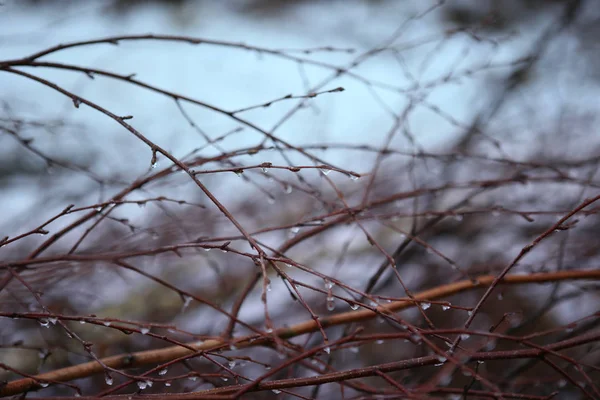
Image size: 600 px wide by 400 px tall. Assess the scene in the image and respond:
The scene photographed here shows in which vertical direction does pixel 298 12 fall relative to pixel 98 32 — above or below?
above

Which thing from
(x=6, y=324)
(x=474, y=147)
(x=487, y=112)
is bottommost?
(x=6, y=324)

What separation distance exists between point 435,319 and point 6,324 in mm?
2440

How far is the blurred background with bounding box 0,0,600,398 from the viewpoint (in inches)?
88.1

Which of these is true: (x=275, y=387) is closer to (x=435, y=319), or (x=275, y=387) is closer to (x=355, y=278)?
(x=355, y=278)

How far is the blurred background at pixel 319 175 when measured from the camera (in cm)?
224

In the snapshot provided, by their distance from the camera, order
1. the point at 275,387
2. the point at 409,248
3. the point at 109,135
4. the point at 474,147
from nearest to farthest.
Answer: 1. the point at 275,387
2. the point at 409,248
3. the point at 474,147
4. the point at 109,135

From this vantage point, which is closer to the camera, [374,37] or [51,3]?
[51,3]

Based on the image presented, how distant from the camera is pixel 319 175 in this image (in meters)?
2.07

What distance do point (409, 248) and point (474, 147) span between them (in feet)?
3.85

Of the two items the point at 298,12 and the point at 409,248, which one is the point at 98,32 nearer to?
the point at 298,12

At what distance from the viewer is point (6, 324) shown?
6.78 feet

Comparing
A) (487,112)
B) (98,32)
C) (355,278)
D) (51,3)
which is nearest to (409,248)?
(355,278)

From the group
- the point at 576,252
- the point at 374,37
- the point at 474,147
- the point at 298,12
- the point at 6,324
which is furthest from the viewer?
the point at 298,12

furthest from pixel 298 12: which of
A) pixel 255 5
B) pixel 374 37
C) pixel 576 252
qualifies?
pixel 576 252
